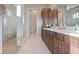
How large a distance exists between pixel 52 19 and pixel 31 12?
309 millimetres

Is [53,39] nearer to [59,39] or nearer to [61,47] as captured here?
[59,39]

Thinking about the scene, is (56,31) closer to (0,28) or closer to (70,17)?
(70,17)

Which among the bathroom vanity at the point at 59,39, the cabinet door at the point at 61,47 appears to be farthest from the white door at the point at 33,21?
the cabinet door at the point at 61,47

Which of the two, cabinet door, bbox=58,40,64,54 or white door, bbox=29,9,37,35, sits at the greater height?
white door, bbox=29,9,37,35

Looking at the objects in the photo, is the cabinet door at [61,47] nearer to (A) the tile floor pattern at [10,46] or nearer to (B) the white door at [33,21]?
(B) the white door at [33,21]

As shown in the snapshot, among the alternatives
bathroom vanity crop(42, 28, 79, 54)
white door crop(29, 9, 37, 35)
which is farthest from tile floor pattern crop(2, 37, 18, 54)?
bathroom vanity crop(42, 28, 79, 54)

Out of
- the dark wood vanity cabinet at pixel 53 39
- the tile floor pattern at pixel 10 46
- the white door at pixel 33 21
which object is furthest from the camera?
the dark wood vanity cabinet at pixel 53 39

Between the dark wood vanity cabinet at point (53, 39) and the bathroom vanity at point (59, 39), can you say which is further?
the dark wood vanity cabinet at point (53, 39)

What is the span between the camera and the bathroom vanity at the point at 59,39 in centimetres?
145

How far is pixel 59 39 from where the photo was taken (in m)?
1.86

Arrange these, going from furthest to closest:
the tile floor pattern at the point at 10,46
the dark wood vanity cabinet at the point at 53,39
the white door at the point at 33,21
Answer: the dark wood vanity cabinet at the point at 53,39
the white door at the point at 33,21
the tile floor pattern at the point at 10,46

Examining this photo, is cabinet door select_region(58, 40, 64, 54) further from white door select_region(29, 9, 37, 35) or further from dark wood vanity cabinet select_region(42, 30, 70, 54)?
white door select_region(29, 9, 37, 35)

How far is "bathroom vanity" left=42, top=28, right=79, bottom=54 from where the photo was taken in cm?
145
